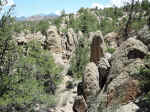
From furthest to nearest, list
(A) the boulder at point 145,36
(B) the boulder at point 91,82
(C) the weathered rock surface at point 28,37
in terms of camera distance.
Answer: (C) the weathered rock surface at point 28,37
(B) the boulder at point 91,82
(A) the boulder at point 145,36

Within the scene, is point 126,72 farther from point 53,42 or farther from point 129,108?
point 53,42

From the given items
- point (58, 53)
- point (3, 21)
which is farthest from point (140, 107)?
point (58, 53)

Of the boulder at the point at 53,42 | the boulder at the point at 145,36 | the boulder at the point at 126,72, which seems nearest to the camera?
the boulder at the point at 126,72

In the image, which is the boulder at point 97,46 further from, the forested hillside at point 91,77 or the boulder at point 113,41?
the boulder at point 113,41

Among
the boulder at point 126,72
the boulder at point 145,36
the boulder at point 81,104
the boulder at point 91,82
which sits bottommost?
the boulder at point 81,104

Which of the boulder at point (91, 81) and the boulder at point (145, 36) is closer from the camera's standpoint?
the boulder at point (145, 36)

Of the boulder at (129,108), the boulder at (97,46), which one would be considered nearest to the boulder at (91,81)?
the boulder at (97,46)

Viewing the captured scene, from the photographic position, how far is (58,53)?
5538 cm

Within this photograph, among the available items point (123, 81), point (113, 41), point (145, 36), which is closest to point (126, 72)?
point (123, 81)

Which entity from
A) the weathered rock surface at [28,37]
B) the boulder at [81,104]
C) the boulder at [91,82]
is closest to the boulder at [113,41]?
the boulder at [91,82]

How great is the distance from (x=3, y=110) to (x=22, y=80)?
3.59 metres

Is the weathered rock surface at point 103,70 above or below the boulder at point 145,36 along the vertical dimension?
below

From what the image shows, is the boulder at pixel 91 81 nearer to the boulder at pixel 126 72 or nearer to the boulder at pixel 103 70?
the boulder at pixel 103 70

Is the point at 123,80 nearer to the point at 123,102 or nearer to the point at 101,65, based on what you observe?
the point at 123,102
